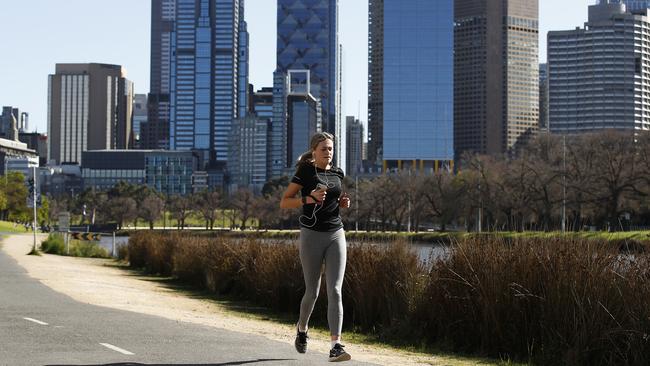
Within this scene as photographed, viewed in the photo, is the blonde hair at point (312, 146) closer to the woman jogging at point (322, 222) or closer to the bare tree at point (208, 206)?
the woman jogging at point (322, 222)

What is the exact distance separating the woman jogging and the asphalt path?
2.51 feet

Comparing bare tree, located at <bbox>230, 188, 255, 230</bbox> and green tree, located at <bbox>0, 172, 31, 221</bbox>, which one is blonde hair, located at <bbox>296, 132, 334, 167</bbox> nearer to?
green tree, located at <bbox>0, 172, 31, 221</bbox>

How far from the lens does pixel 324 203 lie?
917 cm

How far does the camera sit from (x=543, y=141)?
316 ft

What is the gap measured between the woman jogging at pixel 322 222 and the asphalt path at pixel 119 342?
0.77m

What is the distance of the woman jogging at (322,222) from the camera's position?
9.15m

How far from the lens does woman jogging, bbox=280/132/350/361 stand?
915cm

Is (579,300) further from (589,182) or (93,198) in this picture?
(93,198)

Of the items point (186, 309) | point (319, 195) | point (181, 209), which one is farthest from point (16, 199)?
point (319, 195)

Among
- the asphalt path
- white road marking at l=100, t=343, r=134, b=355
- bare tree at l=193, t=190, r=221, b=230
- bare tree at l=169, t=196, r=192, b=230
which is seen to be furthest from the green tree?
white road marking at l=100, t=343, r=134, b=355

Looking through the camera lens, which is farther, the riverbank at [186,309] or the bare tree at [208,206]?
the bare tree at [208,206]

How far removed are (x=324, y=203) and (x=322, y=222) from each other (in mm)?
190

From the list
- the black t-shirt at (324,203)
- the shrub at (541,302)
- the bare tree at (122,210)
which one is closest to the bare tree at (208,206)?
the bare tree at (122,210)

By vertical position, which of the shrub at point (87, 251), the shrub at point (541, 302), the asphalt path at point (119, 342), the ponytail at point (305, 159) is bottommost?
the shrub at point (87, 251)
